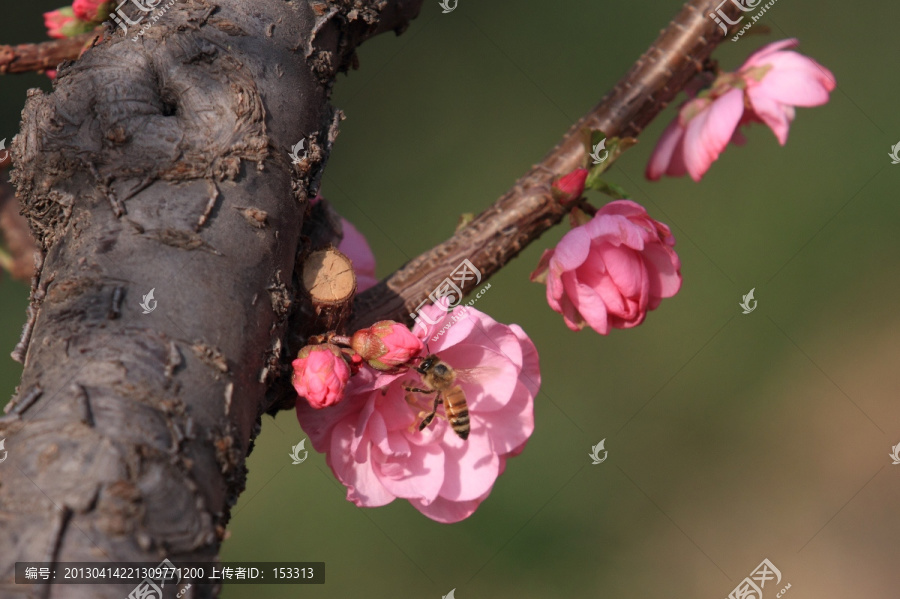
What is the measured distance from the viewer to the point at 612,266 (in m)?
0.90

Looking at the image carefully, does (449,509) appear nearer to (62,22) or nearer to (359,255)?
(359,255)

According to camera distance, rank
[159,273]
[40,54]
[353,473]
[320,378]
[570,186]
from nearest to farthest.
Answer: [159,273] → [320,378] → [353,473] → [570,186] → [40,54]

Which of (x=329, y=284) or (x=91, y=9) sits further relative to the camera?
→ (x=91, y=9)

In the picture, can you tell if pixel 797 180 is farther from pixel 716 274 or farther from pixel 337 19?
pixel 337 19

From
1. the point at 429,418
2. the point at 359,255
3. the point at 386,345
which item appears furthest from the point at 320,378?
the point at 359,255

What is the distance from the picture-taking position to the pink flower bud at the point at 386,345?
757 mm

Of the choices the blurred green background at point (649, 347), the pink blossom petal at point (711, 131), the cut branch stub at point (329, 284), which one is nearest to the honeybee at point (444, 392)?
the cut branch stub at point (329, 284)

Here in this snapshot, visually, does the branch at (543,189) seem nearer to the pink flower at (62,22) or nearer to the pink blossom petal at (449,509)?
the pink blossom petal at (449,509)

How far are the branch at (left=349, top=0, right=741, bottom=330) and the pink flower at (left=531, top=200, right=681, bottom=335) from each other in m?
0.06

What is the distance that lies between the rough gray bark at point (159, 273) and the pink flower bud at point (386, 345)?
0.28ft

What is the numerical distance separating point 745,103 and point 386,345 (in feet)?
2.08

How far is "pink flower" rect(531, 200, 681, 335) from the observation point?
35.0 inches

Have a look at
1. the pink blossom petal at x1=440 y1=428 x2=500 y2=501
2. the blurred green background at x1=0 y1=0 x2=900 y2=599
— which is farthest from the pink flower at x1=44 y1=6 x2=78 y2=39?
the blurred green background at x1=0 y1=0 x2=900 y2=599

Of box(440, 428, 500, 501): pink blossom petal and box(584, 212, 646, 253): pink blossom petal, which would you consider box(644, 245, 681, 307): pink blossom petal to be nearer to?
box(584, 212, 646, 253): pink blossom petal
